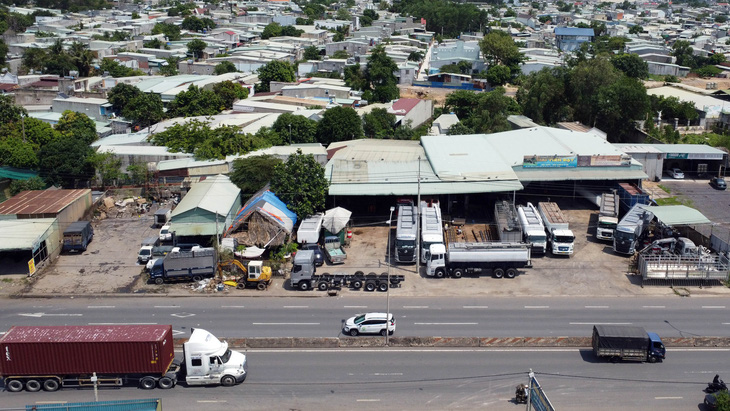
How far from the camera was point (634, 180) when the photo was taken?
146ft

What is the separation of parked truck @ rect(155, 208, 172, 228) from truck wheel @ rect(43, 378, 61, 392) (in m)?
18.7

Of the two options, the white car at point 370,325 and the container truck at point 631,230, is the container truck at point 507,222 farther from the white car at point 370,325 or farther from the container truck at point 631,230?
the white car at point 370,325

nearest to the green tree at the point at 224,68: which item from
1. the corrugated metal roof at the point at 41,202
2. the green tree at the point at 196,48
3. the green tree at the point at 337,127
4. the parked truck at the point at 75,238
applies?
the green tree at the point at 196,48

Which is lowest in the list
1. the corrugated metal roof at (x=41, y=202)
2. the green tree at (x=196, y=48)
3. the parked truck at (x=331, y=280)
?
the parked truck at (x=331, y=280)

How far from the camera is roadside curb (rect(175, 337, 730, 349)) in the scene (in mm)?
27125

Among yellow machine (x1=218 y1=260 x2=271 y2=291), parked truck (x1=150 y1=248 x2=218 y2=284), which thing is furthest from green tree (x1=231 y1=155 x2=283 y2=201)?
yellow machine (x1=218 y1=260 x2=271 y2=291)

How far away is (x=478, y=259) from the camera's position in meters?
34.5

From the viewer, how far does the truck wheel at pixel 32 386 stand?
23.6 m

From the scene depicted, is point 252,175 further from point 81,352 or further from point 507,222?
point 81,352

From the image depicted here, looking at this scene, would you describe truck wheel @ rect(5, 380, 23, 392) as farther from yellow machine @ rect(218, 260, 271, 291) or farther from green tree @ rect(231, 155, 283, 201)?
green tree @ rect(231, 155, 283, 201)

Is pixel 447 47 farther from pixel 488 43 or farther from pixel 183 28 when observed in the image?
A: pixel 183 28

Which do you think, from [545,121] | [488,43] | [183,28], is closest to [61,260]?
[545,121]

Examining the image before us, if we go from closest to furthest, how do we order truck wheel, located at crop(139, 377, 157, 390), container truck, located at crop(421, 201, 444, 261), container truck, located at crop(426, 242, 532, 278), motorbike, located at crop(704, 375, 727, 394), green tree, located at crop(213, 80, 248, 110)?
1. motorbike, located at crop(704, 375, 727, 394)
2. truck wheel, located at crop(139, 377, 157, 390)
3. container truck, located at crop(426, 242, 532, 278)
4. container truck, located at crop(421, 201, 444, 261)
5. green tree, located at crop(213, 80, 248, 110)

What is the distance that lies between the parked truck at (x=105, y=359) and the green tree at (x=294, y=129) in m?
32.8
